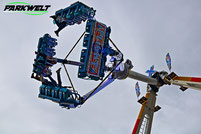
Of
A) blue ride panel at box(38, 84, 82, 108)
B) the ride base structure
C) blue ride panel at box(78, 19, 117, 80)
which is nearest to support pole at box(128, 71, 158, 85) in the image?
the ride base structure

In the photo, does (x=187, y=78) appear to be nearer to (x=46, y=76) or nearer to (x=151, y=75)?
(x=151, y=75)

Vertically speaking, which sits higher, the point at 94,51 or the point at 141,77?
the point at 94,51

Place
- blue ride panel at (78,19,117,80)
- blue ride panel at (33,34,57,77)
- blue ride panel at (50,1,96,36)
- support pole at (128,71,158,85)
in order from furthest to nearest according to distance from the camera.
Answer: support pole at (128,71,158,85), blue ride panel at (50,1,96,36), blue ride panel at (33,34,57,77), blue ride panel at (78,19,117,80)

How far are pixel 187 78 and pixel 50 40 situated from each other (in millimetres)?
9671

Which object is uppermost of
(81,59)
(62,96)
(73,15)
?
(73,15)

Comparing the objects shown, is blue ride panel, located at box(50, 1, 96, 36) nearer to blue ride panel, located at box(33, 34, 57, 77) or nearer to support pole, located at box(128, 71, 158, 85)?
blue ride panel, located at box(33, 34, 57, 77)

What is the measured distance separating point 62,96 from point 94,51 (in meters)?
2.93

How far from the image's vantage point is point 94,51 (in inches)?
523

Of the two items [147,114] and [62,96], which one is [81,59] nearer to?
[62,96]

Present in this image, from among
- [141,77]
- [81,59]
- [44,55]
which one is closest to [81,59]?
[81,59]

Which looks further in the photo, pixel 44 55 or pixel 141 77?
pixel 141 77

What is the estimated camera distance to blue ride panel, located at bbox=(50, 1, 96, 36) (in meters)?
13.6

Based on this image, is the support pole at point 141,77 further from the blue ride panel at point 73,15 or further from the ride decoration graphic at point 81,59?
the blue ride panel at point 73,15

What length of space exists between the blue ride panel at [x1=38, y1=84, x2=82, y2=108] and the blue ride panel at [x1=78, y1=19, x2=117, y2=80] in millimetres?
1221
